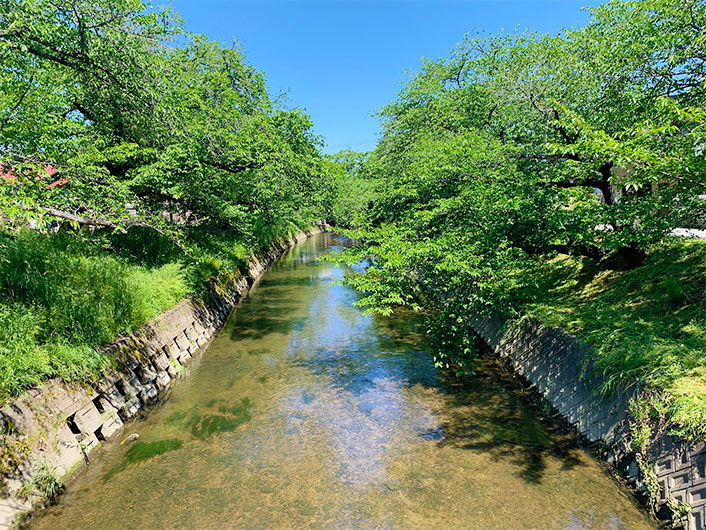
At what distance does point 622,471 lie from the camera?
6.55 m

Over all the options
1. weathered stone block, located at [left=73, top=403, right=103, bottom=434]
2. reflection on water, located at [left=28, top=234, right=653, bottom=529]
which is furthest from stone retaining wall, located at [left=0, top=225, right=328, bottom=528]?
reflection on water, located at [left=28, top=234, right=653, bottom=529]

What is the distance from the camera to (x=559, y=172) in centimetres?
1049

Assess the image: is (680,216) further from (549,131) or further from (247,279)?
(247,279)

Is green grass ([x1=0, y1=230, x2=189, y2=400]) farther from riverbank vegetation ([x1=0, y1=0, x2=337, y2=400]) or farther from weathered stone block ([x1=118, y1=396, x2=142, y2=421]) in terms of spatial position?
weathered stone block ([x1=118, y1=396, x2=142, y2=421])

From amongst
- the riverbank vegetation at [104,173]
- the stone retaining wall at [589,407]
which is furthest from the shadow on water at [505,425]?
the riverbank vegetation at [104,173]

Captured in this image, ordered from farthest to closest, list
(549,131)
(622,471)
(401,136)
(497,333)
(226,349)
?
1. (401,136)
2. (226,349)
3. (497,333)
4. (549,131)
5. (622,471)

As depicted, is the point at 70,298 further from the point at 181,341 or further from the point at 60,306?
the point at 181,341

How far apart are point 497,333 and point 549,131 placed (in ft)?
22.2

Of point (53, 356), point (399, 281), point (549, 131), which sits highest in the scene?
point (549, 131)

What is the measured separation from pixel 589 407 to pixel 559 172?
250 inches

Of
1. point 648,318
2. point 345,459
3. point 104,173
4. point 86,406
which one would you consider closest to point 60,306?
point 86,406

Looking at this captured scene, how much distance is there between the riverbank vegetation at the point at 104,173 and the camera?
725 cm

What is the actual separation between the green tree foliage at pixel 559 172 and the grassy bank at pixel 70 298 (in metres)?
6.54

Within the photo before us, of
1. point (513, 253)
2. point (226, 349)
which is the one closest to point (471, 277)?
point (513, 253)
